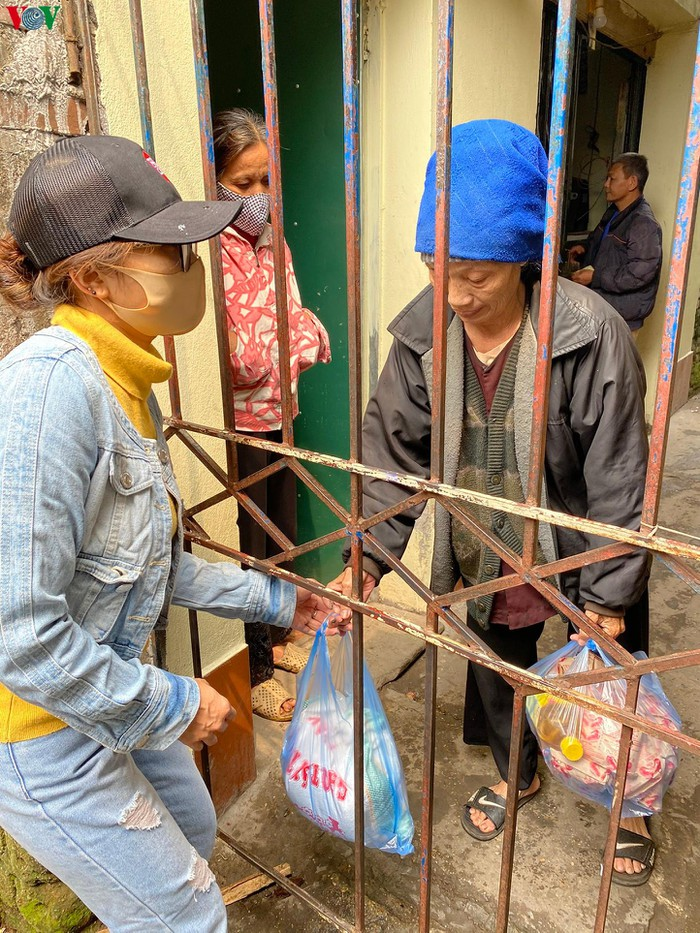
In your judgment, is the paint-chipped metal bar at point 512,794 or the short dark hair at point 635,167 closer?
the paint-chipped metal bar at point 512,794

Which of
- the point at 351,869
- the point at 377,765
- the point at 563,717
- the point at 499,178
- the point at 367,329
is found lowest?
the point at 351,869

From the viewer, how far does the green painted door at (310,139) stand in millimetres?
3186

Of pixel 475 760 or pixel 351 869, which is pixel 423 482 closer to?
pixel 351 869

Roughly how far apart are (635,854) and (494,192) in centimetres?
193

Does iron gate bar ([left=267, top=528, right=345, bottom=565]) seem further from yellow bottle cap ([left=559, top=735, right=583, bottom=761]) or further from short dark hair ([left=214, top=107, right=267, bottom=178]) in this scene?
short dark hair ([left=214, top=107, right=267, bottom=178])

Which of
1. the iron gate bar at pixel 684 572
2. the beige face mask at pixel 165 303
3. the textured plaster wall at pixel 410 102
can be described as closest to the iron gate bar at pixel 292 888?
the iron gate bar at pixel 684 572

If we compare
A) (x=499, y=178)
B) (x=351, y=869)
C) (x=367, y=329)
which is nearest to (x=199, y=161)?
(x=499, y=178)

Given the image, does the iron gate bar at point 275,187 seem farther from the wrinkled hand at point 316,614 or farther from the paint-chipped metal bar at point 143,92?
the wrinkled hand at point 316,614

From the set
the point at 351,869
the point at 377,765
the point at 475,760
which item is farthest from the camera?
the point at 475,760

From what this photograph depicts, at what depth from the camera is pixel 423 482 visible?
1.29 metres

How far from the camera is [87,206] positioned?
118 centimetres

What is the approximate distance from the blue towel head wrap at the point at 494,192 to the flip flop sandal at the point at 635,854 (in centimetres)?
171

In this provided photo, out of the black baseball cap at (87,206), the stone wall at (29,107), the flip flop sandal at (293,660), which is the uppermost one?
the stone wall at (29,107)

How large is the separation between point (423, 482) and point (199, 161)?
51.0 inches
